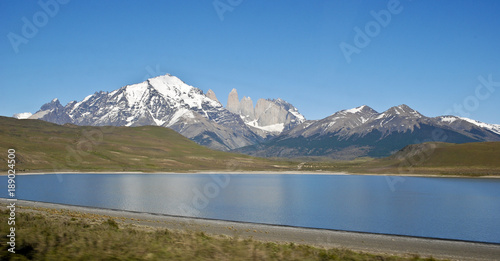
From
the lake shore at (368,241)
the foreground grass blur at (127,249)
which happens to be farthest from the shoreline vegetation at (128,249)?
the lake shore at (368,241)

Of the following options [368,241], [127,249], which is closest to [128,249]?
[127,249]

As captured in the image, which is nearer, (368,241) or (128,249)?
(128,249)

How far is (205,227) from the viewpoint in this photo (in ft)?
149

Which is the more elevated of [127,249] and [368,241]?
[127,249]

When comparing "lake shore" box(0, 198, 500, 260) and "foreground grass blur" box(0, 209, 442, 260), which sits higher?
"foreground grass blur" box(0, 209, 442, 260)

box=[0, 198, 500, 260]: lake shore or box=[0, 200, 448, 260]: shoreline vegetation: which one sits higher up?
box=[0, 200, 448, 260]: shoreline vegetation

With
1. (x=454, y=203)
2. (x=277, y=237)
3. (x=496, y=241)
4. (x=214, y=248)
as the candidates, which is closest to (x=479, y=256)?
(x=496, y=241)

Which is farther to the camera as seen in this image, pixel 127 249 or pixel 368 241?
pixel 368 241

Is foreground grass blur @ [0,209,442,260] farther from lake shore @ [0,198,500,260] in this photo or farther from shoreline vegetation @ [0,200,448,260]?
lake shore @ [0,198,500,260]

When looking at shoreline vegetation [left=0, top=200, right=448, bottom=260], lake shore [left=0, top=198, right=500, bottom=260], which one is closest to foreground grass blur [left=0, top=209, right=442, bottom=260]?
shoreline vegetation [left=0, top=200, right=448, bottom=260]

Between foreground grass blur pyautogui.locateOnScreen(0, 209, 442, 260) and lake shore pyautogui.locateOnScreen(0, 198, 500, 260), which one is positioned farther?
lake shore pyautogui.locateOnScreen(0, 198, 500, 260)

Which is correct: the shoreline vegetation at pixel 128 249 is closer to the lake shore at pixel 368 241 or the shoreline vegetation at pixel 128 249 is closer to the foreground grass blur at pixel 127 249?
the foreground grass blur at pixel 127 249

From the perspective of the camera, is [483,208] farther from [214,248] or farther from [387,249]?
[214,248]

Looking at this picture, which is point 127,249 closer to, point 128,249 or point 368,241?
point 128,249
